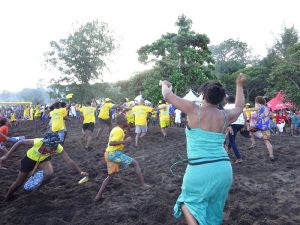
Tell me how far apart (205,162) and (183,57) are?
22.1m

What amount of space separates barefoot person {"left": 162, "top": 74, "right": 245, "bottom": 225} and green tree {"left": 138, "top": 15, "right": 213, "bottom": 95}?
67.6ft

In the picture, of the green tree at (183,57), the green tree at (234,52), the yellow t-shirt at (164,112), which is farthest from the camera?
the green tree at (234,52)

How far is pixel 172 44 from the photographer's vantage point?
2412 cm

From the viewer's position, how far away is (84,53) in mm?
39500

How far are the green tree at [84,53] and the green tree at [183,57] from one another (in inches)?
640

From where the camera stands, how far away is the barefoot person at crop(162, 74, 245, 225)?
2.85 metres

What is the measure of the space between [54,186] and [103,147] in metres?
4.76

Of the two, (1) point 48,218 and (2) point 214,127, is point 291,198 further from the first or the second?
(1) point 48,218

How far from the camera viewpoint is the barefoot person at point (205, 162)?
9.34 feet

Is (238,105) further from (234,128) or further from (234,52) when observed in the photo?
(234,52)

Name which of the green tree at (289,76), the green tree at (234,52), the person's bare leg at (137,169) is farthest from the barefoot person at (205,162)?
the green tree at (234,52)

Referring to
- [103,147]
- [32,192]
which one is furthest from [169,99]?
[103,147]

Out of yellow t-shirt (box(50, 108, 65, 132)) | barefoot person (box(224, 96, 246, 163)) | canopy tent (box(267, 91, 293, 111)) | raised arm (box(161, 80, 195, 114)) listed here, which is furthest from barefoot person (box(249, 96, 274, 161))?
canopy tent (box(267, 91, 293, 111))

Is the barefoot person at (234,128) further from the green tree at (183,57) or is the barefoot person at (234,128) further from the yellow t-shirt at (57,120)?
the green tree at (183,57)
